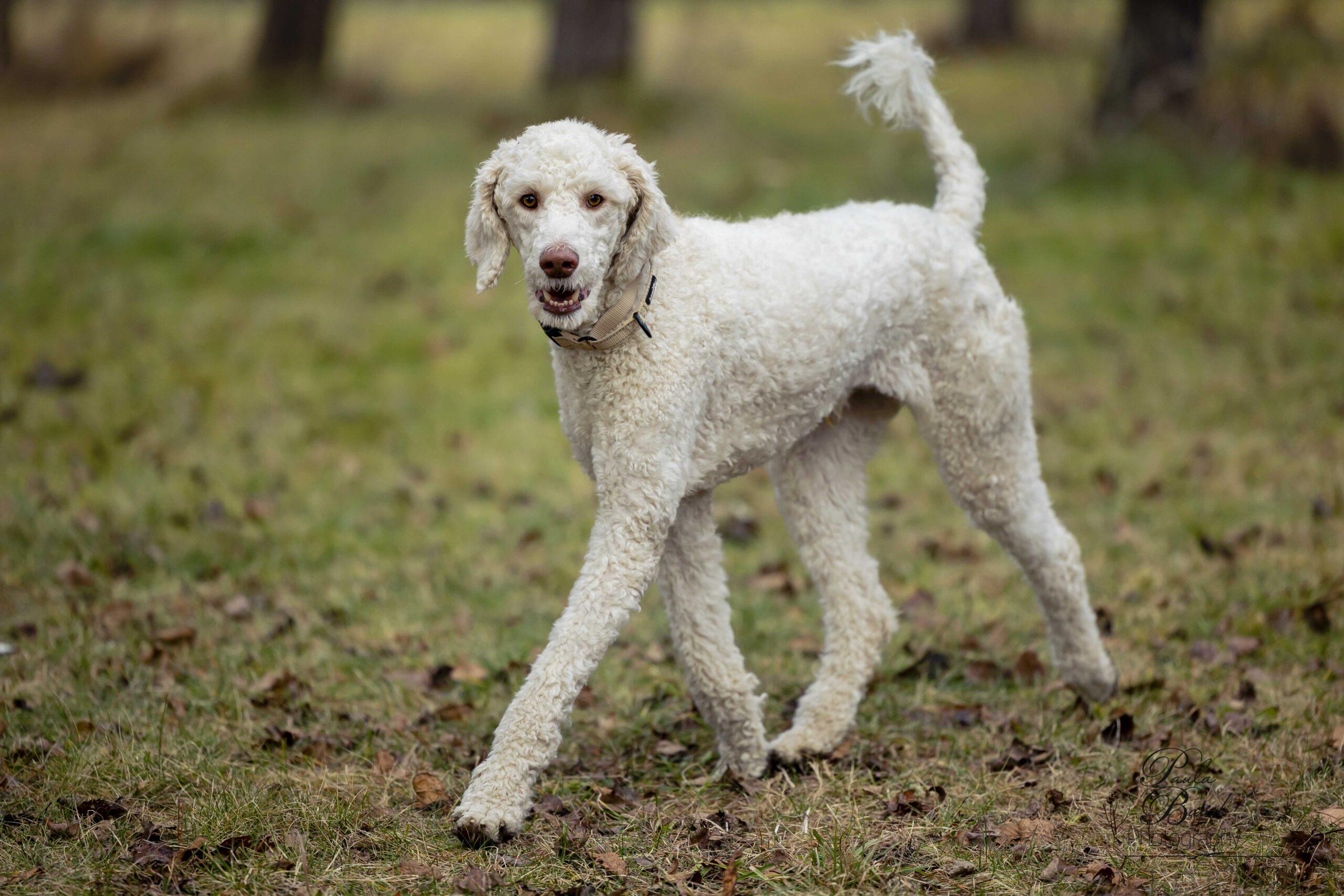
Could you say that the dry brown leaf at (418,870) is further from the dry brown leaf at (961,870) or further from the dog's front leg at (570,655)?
the dry brown leaf at (961,870)

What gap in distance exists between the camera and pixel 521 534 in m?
6.15

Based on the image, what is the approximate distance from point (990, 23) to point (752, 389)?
16.3 metres

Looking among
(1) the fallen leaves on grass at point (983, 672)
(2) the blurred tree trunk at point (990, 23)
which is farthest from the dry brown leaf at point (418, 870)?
(2) the blurred tree trunk at point (990, 23)

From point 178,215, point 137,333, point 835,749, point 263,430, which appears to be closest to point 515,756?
point 835,749

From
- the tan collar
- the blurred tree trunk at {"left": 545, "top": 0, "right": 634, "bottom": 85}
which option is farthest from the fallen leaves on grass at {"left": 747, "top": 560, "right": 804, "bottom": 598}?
the blurred tree trunk at {"left": 545, "top": 0, "right": 634, "bottom": 85}

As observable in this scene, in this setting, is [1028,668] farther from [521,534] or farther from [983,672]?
Result: [521,534]

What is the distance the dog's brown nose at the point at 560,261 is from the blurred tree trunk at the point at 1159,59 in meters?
8.93

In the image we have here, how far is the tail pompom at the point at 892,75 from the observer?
4086mm

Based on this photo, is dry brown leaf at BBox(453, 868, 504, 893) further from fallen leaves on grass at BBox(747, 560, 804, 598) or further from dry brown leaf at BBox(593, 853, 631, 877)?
fallen leaves on grass at BBox(747, 560, 804, 598)

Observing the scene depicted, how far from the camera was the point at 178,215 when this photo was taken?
33.8ft

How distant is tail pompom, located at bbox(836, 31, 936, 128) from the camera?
4.09 metres

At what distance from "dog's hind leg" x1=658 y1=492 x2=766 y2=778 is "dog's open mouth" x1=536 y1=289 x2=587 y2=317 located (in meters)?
0.83

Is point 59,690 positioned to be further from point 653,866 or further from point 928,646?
point 928,646

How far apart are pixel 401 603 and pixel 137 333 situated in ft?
13.8
